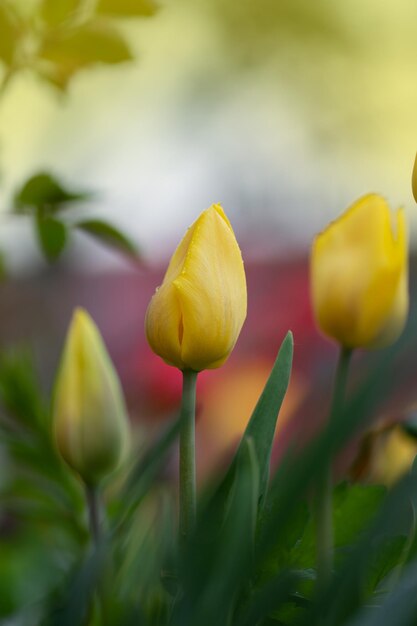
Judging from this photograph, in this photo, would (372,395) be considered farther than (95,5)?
No

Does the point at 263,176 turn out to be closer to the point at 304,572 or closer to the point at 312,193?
the point at 312,193

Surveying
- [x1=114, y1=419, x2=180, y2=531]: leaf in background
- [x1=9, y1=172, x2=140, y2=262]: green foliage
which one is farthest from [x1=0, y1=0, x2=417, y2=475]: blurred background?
[x1=114, y1=419, x2=180, y2=531]: leaf in background

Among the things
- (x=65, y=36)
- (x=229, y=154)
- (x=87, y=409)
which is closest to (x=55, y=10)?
(x=65, y=36)

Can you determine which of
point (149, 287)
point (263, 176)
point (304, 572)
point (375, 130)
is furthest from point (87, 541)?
point (375, 130)

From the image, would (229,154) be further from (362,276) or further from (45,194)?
(362,276)

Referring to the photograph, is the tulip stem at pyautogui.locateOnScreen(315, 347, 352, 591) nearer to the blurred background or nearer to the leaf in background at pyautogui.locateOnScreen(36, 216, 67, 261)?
the leaf in background at pyautogui.locateOnScreen(36, 216, 67, 261)
